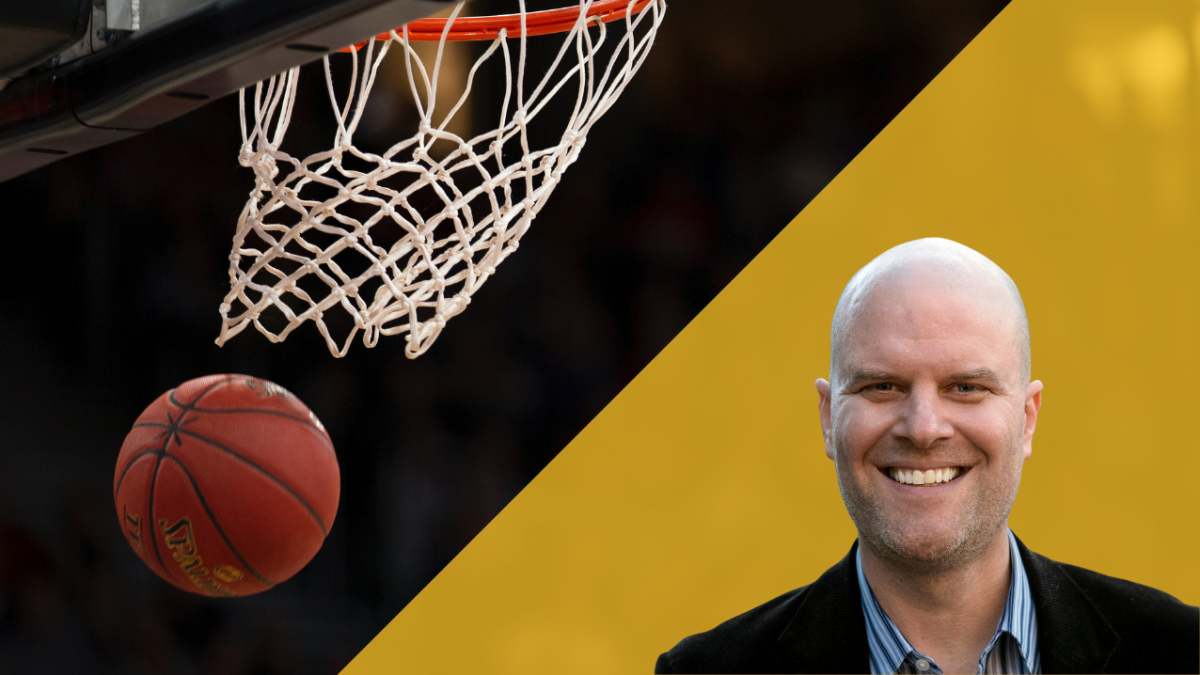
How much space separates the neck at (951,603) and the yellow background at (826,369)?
1706 mm

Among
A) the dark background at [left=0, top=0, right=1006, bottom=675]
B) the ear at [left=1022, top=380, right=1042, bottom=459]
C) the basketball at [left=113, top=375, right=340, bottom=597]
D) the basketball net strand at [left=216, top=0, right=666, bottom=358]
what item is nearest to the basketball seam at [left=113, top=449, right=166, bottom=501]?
the basketball at [left=113, top=375, right=340, bottom=597]

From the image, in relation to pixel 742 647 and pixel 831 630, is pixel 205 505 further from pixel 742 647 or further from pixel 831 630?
pixel 831 630

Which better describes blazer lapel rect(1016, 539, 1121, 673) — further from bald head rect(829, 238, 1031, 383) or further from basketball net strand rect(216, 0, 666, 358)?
basketball net strand rect(216, 0, 666, 358)

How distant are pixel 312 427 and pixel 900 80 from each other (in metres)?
2.24

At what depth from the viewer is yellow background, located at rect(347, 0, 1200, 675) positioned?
2.95m

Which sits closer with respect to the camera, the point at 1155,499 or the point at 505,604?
the point at 1155,499

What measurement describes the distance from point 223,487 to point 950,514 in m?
1.01

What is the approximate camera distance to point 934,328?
1.29 m

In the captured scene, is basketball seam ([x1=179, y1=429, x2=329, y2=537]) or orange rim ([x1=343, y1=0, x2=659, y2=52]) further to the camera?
orange rim ([x1=343, y1=0, x2=659, y2=52])

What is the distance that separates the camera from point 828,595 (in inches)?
52.9

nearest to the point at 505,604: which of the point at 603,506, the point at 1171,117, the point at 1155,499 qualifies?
the point at 603,506

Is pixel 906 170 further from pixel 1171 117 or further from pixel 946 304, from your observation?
pixel 946 304

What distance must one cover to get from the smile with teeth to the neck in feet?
0.27

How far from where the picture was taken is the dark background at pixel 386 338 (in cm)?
319
